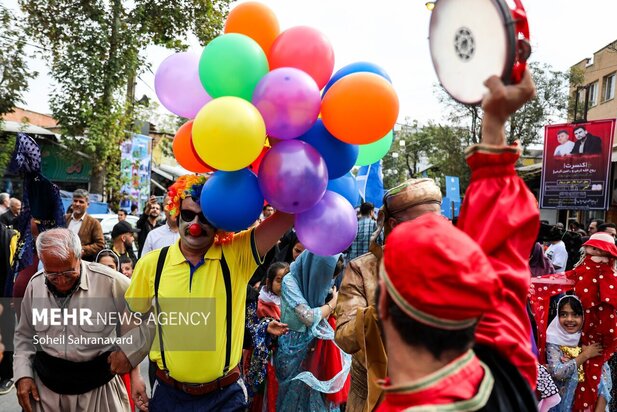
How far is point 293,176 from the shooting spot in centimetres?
258

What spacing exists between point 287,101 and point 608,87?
2860 cm

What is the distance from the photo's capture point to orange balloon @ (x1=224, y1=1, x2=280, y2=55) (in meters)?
3.05

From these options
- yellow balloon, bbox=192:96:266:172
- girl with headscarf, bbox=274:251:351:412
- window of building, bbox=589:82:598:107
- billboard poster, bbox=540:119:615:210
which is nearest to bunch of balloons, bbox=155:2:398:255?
yellow balloon, bbox=192:96:266:172

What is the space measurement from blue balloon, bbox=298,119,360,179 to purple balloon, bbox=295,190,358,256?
0.57 ft

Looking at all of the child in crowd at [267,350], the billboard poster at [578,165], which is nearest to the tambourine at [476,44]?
the child in crowd at [267,350]

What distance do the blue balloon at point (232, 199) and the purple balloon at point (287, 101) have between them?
291 millimetres

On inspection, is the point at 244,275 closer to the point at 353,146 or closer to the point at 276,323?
the point at 353,146

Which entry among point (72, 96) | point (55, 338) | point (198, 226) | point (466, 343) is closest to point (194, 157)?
point (198, 226)

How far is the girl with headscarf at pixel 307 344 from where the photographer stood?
4520 millimetres

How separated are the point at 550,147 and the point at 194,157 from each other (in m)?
13.9

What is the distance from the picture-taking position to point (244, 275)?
3.18 meters

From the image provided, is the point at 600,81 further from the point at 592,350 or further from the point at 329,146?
the point at 329,146

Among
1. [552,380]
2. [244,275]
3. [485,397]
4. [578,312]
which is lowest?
[552,380]

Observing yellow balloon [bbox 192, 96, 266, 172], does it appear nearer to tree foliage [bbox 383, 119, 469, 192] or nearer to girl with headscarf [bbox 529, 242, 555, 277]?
girl with headscarf [bbox 529, 242, 555, 277]
